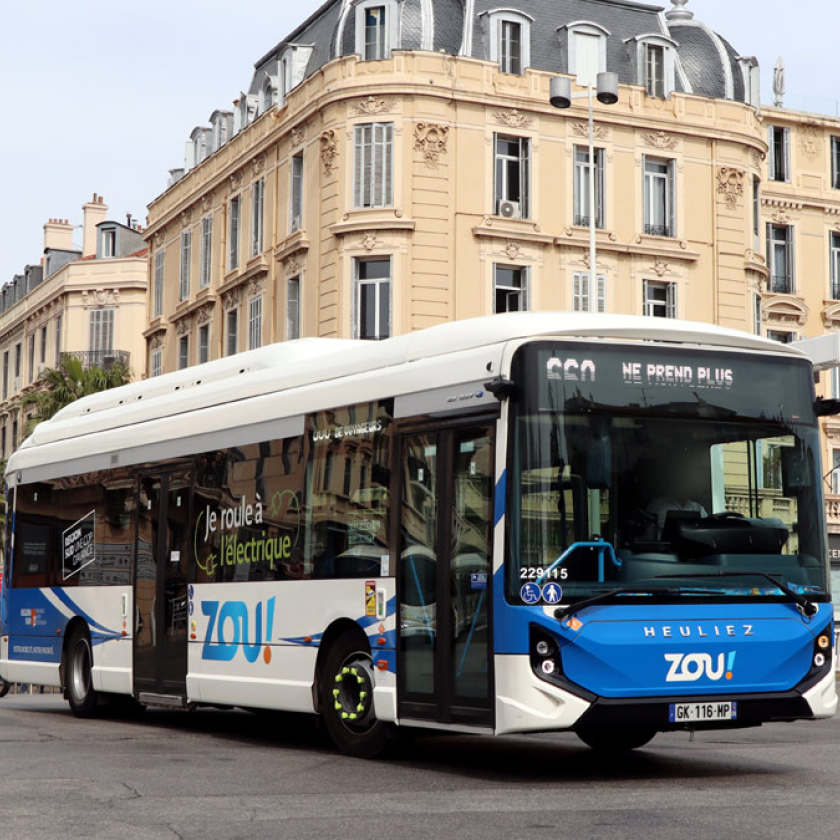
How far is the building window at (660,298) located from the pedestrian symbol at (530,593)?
2875 centimetres

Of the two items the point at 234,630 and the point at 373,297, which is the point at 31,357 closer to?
the point at 373,297

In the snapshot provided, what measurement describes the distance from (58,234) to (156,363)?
2656cm

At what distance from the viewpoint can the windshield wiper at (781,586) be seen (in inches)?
411

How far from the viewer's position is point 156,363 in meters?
47.3

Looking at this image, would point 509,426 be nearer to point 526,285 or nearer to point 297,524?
point 297,524

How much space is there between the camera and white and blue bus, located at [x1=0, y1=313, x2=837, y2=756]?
10203mm

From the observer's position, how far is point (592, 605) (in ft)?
33.3

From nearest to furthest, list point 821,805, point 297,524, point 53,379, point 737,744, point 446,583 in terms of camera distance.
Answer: point 821,805
point 446,583
point 297,524
point 737,744
point 53,379

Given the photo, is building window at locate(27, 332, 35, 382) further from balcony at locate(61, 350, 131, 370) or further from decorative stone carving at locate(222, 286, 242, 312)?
decorative stone carving at locate(222, 286, 242, 312)

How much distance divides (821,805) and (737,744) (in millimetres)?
5101

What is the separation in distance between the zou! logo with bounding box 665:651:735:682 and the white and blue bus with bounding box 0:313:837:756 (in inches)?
0.6

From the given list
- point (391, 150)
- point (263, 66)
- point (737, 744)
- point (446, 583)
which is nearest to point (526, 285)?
point (391, 150)

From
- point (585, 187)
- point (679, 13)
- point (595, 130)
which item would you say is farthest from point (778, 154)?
point (585, 187)

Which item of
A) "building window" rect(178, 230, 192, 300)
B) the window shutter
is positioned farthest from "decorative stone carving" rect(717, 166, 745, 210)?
"building window" rect(178, 230, 192, 300)
